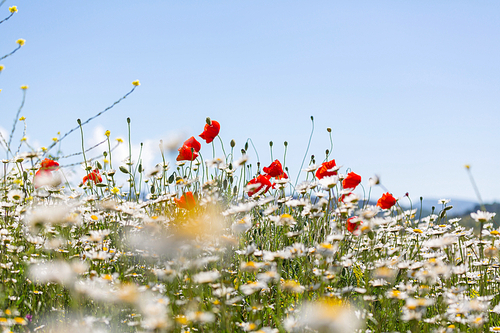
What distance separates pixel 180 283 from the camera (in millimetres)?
2330

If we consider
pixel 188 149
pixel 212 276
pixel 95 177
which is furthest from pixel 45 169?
pixel 212 276

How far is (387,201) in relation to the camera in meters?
3.29

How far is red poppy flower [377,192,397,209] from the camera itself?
129 inches

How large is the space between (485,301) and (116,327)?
6.27 ft

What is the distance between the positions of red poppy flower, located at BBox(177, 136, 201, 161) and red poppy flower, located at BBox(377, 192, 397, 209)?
63.9 inches

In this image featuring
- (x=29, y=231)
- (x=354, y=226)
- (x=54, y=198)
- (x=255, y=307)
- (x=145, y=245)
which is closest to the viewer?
(x=255, y=307)

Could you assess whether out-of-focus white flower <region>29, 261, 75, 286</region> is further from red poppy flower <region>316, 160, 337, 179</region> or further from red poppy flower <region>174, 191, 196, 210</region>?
red poppy flower <region>316, 160, 337, 179</region>

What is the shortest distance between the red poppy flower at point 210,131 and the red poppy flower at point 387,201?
1.57 m

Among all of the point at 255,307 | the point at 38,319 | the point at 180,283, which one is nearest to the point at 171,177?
the point at 180,283

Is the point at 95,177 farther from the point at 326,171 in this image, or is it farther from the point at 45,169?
the point at 326,171

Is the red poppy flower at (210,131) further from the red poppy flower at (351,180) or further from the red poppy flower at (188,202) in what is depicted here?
the red poppy flower at (351,180)

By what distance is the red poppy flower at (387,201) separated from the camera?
3285 millimetres

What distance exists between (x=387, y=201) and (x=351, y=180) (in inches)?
16.4

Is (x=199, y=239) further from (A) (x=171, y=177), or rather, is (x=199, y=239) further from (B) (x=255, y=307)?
(A) (x=171, y=177)
